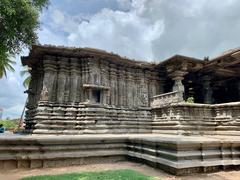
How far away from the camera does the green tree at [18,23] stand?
370 inches

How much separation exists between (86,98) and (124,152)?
20.6 ft

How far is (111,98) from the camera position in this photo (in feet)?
44.9

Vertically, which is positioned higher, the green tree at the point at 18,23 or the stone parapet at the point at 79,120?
the green tree at the point at 18,23

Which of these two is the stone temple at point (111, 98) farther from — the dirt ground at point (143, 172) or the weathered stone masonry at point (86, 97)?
the dirt ground at point (143, 172)

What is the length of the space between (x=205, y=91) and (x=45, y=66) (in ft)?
38.7

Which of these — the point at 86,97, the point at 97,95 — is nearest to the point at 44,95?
the point at 86,97

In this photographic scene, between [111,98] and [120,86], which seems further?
[120,86]

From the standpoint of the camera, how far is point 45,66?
12.4m

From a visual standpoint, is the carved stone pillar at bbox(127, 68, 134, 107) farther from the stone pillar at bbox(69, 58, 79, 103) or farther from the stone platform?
the stone platform

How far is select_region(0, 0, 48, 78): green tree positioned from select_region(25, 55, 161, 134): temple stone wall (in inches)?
73.1

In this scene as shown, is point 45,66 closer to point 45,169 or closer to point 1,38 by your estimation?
point 1,38

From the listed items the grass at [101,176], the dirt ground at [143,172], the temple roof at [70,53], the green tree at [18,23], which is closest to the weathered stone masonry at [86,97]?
the temple roof at [70,53]

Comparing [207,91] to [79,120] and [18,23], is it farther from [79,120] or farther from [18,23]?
[18,23]

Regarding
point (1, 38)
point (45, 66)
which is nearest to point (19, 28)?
point (1, 38)
